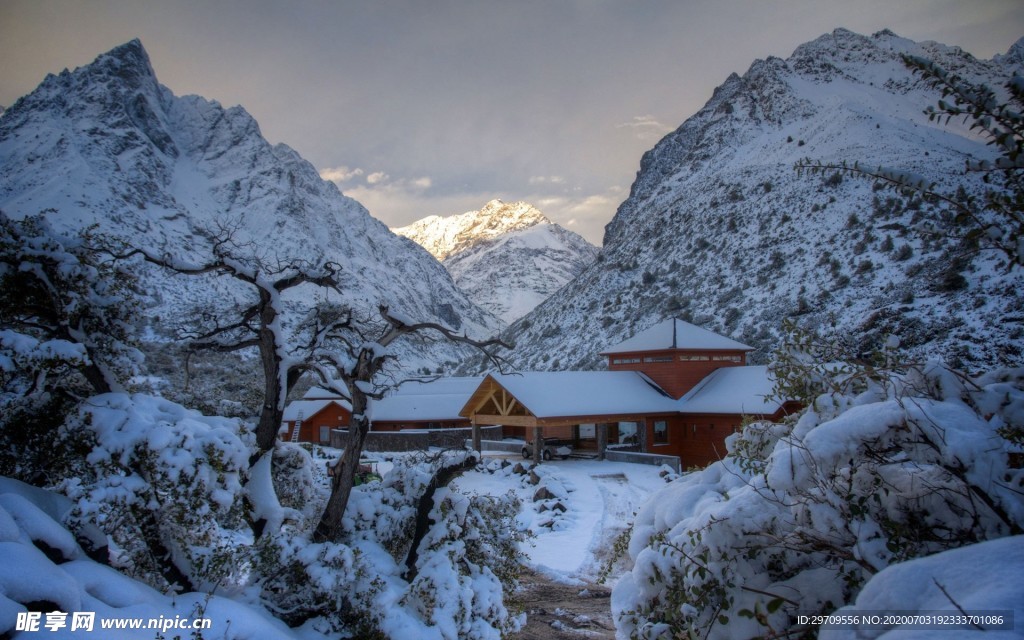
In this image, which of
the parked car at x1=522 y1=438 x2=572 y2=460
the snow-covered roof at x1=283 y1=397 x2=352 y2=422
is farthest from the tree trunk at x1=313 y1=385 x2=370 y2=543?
the snow-covered roof at x1=283 y1=397 x2=352 y2=422

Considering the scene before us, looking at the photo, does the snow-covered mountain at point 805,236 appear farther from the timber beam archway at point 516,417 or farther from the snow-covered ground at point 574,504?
the snow-covered ground at point 574,504

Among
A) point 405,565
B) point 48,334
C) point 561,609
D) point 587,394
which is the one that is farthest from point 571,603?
point 587,394

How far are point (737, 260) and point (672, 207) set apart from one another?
18595 mm

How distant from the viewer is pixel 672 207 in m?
71.6

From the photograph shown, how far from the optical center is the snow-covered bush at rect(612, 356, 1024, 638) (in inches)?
130

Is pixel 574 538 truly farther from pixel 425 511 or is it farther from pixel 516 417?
pixel 516 417

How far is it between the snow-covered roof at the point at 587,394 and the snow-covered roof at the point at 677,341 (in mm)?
2012

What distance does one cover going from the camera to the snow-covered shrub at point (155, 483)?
6.45 m

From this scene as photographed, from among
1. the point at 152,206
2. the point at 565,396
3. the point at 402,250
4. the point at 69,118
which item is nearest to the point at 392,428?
the point at 565,396

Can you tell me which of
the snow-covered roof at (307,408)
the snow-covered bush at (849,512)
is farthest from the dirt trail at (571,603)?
the snow-covered roof at (307,408)

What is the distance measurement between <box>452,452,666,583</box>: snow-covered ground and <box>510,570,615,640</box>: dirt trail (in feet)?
1.97

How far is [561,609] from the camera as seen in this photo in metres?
12.4

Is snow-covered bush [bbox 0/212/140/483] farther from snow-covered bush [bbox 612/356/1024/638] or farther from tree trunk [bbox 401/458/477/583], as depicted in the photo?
snow-covered bush [bbox 612/356/1024/638]

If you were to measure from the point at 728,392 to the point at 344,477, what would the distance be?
23974mm
